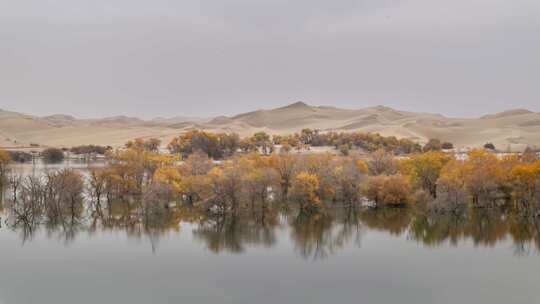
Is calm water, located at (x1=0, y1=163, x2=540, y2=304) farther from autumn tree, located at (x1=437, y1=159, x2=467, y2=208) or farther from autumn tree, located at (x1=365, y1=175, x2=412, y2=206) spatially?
autumn tree, located at (x1=365, y1=175, x2=412, y2=206)

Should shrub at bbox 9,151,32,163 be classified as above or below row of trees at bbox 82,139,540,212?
above

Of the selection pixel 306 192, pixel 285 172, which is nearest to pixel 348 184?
pixel 306 192

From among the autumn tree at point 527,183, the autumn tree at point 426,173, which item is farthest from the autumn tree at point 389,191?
the autumn tree at point 527,183

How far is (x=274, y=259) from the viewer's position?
2080cm

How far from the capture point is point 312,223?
1065 inches

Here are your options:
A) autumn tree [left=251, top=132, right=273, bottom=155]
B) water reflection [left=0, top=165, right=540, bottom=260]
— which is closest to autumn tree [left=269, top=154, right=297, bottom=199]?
water reflection [left=0, top=165, right=540, bottom=260]

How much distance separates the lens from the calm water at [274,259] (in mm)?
17047

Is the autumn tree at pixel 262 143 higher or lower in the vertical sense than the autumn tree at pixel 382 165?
higher

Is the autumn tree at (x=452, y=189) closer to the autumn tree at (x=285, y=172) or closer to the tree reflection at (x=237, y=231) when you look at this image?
the autumn tree at (x=285, y=172)

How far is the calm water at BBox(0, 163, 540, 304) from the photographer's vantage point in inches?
671

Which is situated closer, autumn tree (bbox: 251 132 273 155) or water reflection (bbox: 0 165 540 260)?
water reflection (bbox: 0 165 540 260)

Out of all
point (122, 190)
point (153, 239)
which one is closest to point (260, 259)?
point (153, 239)

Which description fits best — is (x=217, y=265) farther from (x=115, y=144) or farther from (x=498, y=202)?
(x=115, y=144)

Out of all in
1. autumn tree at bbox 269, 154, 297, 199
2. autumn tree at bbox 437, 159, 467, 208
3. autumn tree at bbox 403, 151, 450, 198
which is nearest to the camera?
autumn tree at bbox 437, 159, 467, 208
